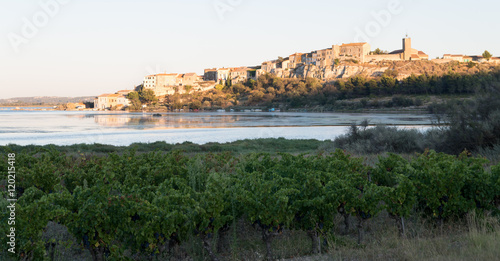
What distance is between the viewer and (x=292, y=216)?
188 inches

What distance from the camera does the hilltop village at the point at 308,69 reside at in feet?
358

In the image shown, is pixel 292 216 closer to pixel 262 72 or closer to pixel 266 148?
pixel 266 148

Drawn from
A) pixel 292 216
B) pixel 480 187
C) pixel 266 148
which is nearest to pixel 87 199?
pixel 292 216

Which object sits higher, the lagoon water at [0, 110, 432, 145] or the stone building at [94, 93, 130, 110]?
the stone building at [94, 93, 130, 110]

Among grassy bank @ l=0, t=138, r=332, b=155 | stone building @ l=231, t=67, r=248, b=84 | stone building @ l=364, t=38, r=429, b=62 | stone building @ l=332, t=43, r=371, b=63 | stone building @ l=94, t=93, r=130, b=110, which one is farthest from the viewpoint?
stone building @ l=231, t=67, r=248, b=84

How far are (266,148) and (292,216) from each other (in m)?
13.5

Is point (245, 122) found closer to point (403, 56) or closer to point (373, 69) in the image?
point (373, 69)

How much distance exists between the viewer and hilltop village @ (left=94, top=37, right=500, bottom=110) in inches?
4291

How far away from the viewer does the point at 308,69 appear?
113250 millimetres

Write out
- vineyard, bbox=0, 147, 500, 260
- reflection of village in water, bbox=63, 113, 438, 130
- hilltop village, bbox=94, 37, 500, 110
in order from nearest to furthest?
vineyard, bbox=0, 147, 500, 260, reflection of village in water, bbox=63, 113, 438, 130, hilltop village, bbox=94, 37, 500, 110

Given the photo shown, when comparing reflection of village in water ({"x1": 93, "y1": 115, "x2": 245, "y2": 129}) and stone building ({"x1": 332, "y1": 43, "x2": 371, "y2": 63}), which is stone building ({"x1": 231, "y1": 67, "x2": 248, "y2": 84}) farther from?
reflection of village in water ({"x1": 93, "y1": 115, "x2": 245, "y2": 129})

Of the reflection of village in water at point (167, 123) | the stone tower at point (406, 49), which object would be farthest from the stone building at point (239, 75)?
the reflection of village in water at point (167, 123)

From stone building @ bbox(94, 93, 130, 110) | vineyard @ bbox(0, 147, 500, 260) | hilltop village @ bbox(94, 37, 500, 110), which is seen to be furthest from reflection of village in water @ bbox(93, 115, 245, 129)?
stone building @ bbox(94, 93, 130, 110)

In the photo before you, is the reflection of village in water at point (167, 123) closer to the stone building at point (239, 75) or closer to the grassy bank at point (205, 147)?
the grassy bank at point (205, 147)
